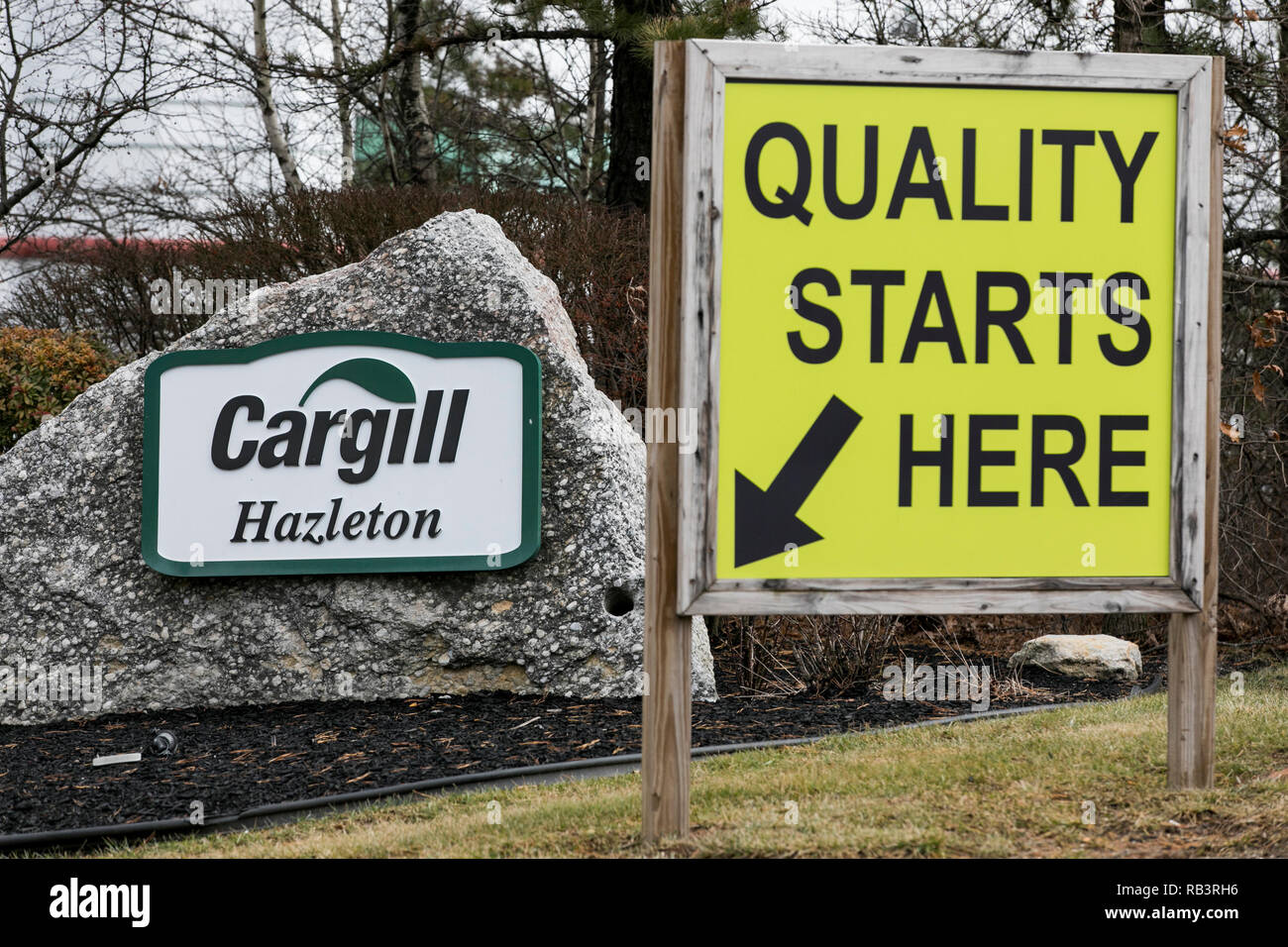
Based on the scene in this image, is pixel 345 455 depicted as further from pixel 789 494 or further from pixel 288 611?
pixel 789 494

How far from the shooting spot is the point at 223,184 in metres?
17.1

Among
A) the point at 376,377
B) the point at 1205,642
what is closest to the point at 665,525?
the point at 1205,642

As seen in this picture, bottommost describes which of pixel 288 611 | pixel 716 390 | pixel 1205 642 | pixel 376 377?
pixel 288 611

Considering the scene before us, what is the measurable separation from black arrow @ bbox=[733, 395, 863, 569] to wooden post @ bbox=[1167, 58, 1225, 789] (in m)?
1.13

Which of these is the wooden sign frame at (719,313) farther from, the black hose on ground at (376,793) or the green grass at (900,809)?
the black hose on ground at (376,793)

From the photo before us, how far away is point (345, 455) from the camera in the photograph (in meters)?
5.79

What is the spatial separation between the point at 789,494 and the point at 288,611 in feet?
10.8

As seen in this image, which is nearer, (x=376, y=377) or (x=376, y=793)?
(x=376, y=793)

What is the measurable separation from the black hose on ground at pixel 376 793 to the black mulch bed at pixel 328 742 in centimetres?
11

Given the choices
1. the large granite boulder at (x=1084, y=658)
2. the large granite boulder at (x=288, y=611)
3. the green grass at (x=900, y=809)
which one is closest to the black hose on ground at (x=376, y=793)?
the green grass at (x=900, y=809)

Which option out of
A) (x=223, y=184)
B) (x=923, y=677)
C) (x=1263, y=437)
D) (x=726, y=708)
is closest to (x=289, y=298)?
(x=726, y=708)

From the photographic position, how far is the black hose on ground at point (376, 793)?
3859mm

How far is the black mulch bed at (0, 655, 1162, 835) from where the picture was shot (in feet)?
14.3

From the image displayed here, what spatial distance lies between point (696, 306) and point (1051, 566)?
1.31 meters
